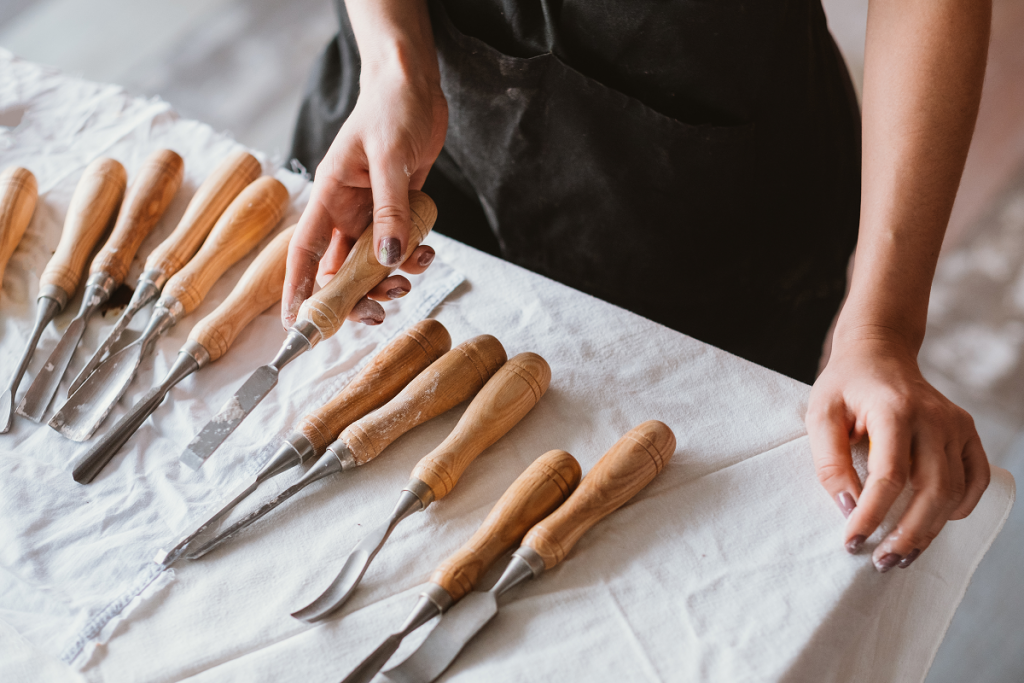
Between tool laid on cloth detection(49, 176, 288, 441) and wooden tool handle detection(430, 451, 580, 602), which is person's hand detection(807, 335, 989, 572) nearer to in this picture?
wooden tool handle detection(430, 451, 580, 602)

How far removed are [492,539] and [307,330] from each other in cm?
31

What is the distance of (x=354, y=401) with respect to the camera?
847mm

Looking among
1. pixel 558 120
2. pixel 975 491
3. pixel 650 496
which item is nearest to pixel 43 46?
pixel 558 120

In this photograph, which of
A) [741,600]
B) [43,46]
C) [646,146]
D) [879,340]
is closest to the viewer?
[741,600]

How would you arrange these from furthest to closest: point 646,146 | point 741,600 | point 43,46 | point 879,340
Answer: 1. point 43,46
2. point 646,146
3. point 879,340
4. point 741,600

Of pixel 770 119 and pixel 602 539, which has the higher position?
pixel 770 119

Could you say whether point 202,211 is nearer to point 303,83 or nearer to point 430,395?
point 430,395

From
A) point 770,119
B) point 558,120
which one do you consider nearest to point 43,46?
point 558,120

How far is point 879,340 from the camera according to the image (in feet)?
2.70

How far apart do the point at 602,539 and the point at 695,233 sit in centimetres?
62

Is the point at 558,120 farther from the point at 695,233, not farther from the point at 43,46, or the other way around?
the point at 43,46

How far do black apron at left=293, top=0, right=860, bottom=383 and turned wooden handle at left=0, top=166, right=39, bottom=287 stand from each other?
46 centimetres

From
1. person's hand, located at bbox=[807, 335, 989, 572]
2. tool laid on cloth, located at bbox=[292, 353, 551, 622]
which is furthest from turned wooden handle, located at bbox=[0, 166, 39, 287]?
person's hand, located at bbox=[807, 335, 989, 572]

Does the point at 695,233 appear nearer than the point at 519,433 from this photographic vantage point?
No
